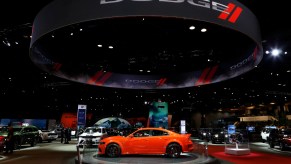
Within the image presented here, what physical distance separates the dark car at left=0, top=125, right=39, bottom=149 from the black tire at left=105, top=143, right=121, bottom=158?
317 inches

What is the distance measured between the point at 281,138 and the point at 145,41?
13.1m

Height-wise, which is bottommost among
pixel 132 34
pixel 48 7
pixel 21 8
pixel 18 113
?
pixel 18 113

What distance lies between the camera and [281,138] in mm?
18281

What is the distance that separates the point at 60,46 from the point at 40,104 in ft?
98.8

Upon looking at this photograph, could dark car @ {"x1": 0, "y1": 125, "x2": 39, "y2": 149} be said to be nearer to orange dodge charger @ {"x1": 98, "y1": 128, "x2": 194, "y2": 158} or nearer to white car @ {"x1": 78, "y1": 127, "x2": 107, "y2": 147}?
white car @ {"x1": 78, "y1": 127, "x2": 107, "y2": 147}

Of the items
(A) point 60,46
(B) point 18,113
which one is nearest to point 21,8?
(A) point 60,46

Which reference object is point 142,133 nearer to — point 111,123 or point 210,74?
point 210,74

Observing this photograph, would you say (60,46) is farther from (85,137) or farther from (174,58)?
(85,137)

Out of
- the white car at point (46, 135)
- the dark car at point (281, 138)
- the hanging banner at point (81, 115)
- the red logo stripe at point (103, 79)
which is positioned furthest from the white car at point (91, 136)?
Result: the dark car at point (281, 138)

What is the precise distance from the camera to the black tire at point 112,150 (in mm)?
11926

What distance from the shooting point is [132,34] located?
1084cm

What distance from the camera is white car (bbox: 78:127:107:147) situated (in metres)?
18.2

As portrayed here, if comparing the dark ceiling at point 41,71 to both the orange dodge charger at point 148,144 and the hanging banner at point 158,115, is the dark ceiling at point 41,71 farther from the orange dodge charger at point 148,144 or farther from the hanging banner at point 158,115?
the orange dodge charger at point 148,144

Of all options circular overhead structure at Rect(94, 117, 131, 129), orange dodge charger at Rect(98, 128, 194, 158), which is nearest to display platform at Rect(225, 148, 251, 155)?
orange dodge charger at Rect(98, 128, 194, 158)
